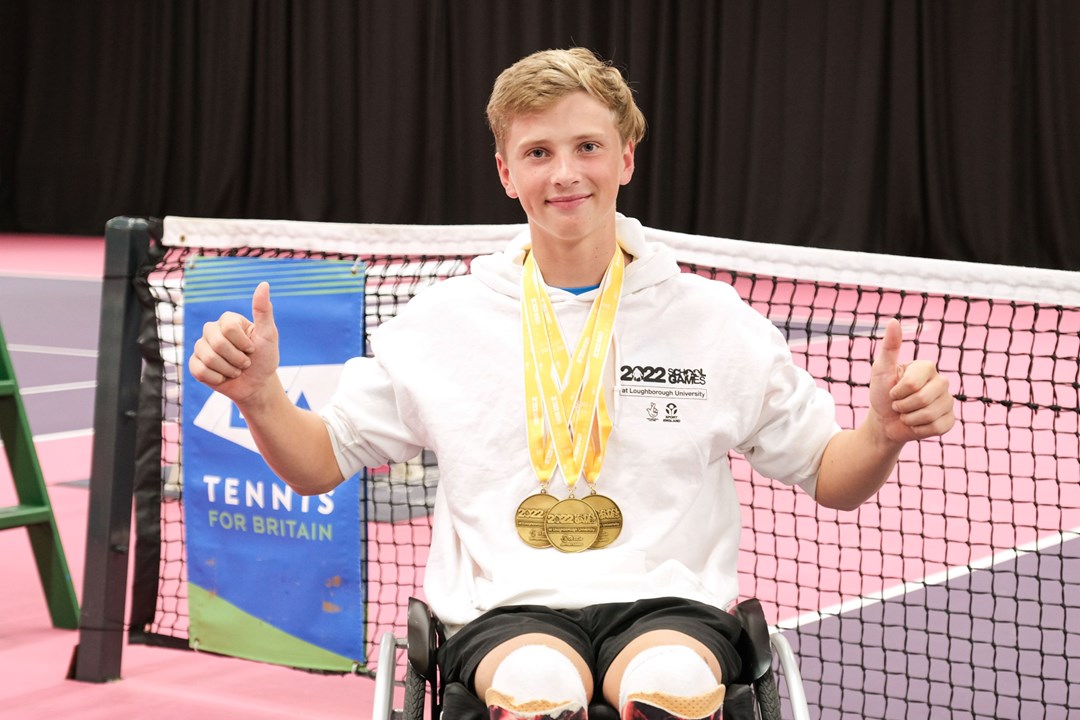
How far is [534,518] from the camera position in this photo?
8.35ft

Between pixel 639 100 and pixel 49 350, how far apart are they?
6230mm

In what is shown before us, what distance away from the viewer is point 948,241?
12727mm

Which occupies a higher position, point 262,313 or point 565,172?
point 565,172

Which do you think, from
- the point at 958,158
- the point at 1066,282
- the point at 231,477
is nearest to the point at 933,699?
the point at 1066,282

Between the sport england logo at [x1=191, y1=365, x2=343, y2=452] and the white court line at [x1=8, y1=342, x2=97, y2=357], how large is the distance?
20.5ft

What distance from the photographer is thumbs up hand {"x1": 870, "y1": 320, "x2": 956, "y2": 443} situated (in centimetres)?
231

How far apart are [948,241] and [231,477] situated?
32.9 feet

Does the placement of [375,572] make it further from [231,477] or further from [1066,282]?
[1066,282]

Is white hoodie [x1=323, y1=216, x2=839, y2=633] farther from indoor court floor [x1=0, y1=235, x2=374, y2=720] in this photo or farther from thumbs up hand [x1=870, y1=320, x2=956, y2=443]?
indoor court floor [x1=0, y1=235, x2=374, y2=720]

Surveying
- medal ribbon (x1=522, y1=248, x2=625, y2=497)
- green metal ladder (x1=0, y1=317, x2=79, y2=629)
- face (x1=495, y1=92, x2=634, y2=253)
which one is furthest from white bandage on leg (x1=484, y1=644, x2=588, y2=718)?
green metal ladder (x1=0, y1=317, x2=79, y2=629)

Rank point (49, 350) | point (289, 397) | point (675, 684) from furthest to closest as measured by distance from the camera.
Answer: point (49, 350) → point (289, 397) → point (675, 684)

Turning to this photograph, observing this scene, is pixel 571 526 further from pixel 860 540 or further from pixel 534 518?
pixel 860 540

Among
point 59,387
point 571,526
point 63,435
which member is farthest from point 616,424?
point 59,387

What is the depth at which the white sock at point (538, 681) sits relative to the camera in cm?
221
